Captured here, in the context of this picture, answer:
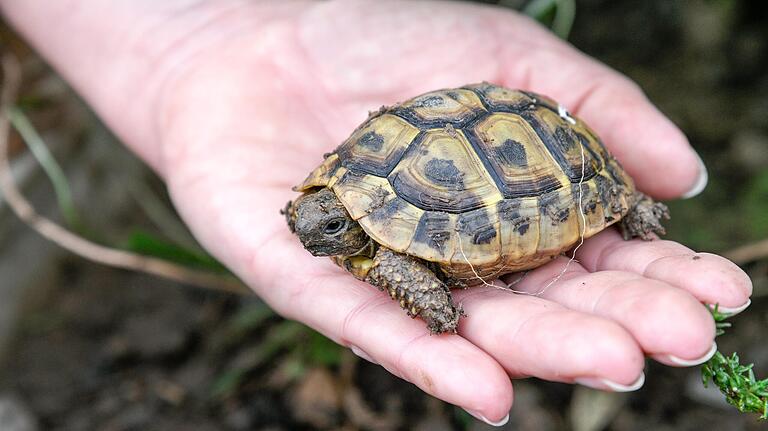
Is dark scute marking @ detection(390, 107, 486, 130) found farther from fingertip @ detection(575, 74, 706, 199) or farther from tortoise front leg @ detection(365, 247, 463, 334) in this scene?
fingertip @ detection(575, 74, 706, 199)

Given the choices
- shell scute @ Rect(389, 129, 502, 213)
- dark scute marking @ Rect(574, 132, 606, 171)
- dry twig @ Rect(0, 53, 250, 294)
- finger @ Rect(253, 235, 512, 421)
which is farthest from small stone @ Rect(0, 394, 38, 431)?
dark scute marking @ Rect(574, 132, 606, 171)

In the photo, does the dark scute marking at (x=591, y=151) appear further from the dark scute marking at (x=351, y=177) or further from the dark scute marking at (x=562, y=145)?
the dark scute marking at (x=351, y=177)

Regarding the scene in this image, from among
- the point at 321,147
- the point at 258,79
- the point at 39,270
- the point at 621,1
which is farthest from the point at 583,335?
the point at 621,1

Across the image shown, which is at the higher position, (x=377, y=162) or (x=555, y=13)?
(x=377, y=162)

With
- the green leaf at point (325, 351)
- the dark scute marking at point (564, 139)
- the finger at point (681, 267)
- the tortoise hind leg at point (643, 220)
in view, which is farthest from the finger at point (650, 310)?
the green leaf at point (325, 351)

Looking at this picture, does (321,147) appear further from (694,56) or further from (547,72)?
(694,56)

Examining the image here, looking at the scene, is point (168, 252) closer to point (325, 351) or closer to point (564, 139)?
point (325, 351)

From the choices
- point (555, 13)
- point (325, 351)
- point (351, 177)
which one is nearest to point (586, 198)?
point (351, 177)
